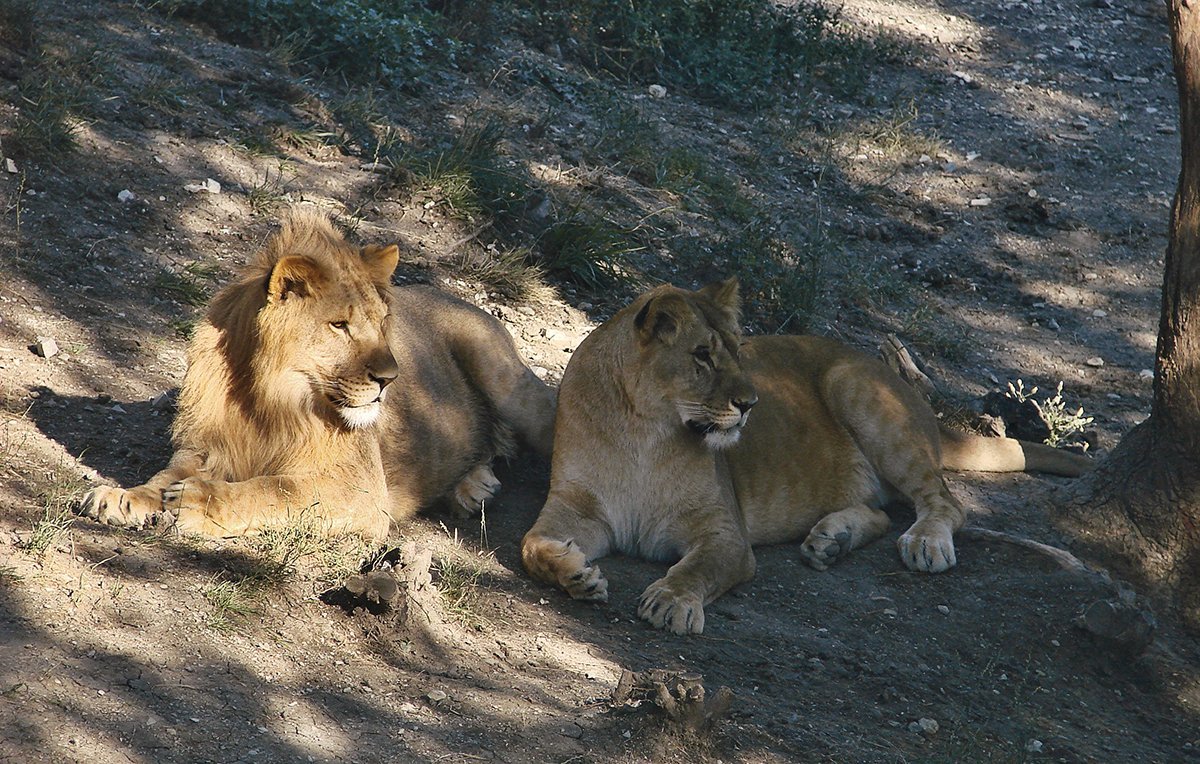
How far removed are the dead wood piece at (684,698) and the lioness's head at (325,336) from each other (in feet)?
5.13

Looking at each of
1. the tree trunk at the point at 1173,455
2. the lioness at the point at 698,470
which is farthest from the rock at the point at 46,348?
the tree trunk at the point at 1173,455

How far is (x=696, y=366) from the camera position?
557cm

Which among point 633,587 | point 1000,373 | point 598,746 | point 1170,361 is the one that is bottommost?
point 1000,373

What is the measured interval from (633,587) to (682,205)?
486 cm

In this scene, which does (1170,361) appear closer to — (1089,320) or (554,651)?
(554,651)

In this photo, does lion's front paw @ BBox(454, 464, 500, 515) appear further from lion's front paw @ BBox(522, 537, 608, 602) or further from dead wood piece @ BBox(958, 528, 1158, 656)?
dead wood piece @ BBox(958, 528, 1158, 656)

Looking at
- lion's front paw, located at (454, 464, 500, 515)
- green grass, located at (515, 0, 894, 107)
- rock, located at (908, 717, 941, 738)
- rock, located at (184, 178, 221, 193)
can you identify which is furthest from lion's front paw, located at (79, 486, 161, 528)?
green grass, located at (515, 0, 894, 107)

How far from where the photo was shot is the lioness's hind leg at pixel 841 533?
5.96 meters

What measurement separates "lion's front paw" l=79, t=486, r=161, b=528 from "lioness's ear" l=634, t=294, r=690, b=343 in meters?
2.11

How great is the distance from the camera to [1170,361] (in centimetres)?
592

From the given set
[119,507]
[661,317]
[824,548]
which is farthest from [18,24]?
[824,548]

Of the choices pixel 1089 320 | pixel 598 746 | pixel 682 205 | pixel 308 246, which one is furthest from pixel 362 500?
pixel 1089 320

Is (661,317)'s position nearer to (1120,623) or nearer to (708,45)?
(1120,623)

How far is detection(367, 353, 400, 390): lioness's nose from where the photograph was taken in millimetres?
4891
